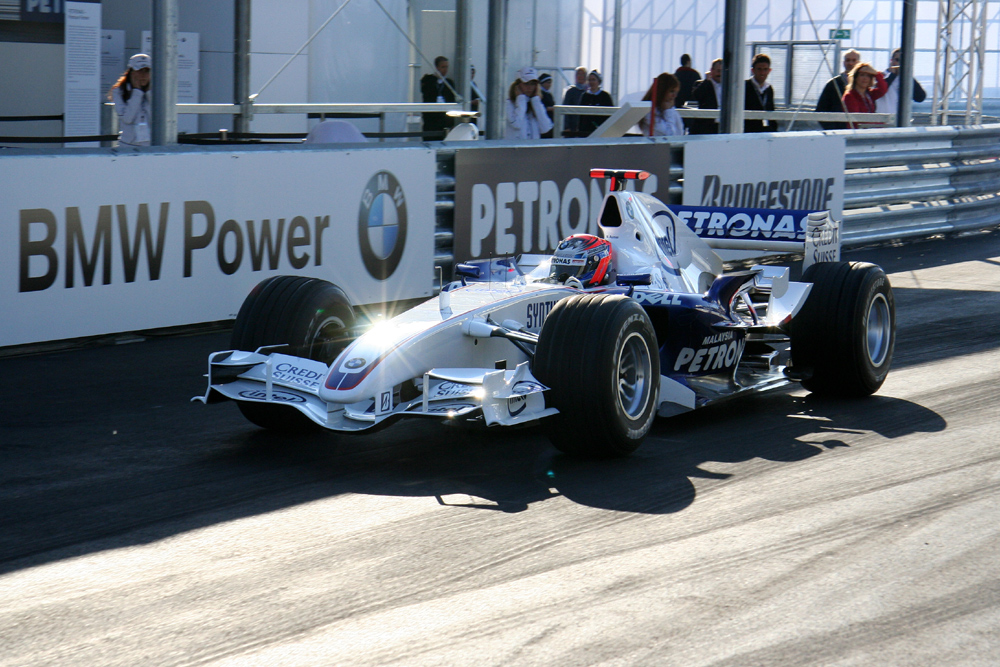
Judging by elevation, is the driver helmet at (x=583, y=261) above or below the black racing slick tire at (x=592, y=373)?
above

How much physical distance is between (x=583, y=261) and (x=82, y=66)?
10407 millimetres

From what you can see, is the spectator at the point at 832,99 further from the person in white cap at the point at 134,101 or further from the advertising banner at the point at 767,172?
the person in white cap at the point at 134,101

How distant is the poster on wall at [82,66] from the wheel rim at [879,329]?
10726 millimetres

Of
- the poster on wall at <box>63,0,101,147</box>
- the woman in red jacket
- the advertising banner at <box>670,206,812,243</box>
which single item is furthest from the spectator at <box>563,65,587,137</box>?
the advertising banner at <box>670,206,812,243</box>

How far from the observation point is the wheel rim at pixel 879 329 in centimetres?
706

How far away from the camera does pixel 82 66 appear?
14.8 metres

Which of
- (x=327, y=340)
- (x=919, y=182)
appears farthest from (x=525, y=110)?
(x=327, y=340)

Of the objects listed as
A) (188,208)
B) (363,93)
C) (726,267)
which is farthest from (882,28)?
(188,208)

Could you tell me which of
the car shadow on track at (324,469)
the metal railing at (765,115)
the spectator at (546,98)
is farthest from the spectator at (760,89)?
the car shadow on track at (324,469)

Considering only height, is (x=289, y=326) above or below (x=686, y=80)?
below

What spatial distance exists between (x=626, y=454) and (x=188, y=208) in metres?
4.06

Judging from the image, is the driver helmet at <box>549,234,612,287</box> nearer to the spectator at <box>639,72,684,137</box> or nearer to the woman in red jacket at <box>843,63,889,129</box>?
the spectator at <box>639,72,684,137</box>

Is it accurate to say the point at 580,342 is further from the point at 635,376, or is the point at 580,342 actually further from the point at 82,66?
the point at 82,66

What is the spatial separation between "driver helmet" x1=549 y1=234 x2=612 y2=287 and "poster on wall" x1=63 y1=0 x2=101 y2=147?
10.2 meters
